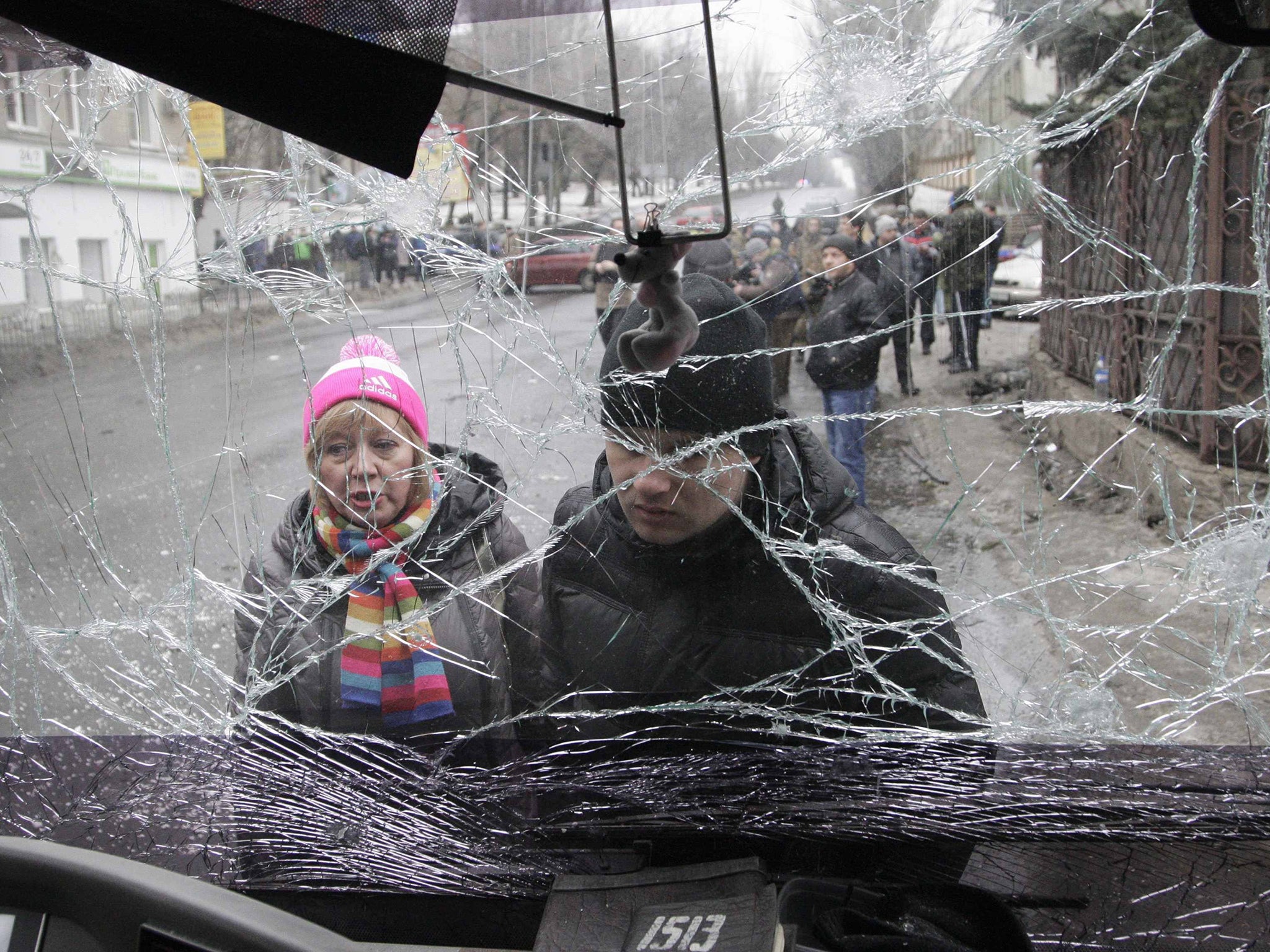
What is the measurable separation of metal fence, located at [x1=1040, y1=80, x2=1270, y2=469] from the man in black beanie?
1.20ft

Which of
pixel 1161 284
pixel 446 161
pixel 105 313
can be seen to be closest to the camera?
pixel 1161 284

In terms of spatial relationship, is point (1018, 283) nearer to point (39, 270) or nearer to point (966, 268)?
point (966, 268)

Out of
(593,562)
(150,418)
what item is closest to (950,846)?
(593,562)

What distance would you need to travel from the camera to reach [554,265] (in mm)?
1442

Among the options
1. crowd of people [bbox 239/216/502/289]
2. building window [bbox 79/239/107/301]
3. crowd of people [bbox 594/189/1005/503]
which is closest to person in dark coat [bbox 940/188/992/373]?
crowd of people [bbox 594/189/1005/503]

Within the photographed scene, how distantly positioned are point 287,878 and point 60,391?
823 millimetres

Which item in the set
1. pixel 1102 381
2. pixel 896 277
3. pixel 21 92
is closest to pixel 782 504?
pixel 896 277

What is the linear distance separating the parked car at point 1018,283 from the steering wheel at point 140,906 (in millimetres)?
1203

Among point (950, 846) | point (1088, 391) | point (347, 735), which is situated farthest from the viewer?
point (347, 735)

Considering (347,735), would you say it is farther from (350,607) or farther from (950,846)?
(950,846)

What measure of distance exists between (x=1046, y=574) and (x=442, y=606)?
2.84 feet

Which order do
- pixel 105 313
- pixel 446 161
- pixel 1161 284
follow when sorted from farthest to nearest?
pixel 105 313
pixel 446 161
pixel 1161 284

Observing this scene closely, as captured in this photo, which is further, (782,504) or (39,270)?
(39,270)

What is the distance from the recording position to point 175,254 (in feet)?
5.00
